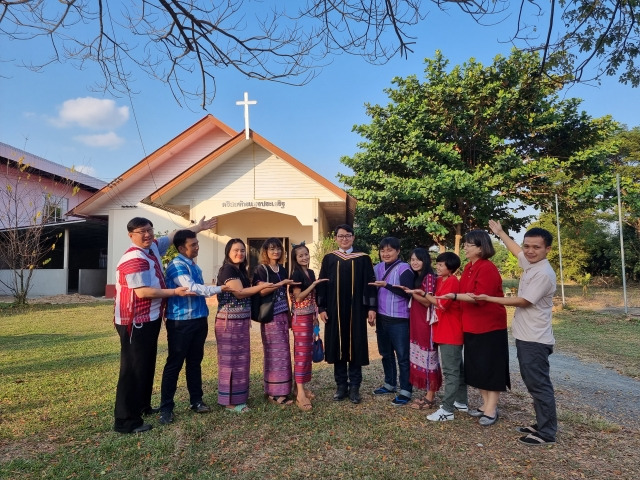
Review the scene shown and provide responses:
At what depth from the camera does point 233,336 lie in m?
4.01

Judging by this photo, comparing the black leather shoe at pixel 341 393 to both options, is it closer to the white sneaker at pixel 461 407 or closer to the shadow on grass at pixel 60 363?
the white sneaker at pixel 461 407

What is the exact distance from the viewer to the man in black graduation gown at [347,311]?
427 cm

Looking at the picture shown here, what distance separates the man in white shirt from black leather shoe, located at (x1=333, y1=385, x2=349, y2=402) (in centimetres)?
169

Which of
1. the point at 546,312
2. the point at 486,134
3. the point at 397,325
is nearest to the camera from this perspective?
the point at 546,312

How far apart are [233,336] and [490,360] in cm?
230

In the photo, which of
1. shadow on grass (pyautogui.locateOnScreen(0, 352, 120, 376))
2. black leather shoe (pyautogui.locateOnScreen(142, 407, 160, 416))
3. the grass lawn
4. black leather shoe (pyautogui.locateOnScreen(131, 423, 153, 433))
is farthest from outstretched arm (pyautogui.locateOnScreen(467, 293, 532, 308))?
shadow on grass (pyautogui.locateOnScreen(0, 352, 120, 376))

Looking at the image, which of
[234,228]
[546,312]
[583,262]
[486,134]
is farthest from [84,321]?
[583,262]

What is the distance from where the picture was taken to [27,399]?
4.53 meters

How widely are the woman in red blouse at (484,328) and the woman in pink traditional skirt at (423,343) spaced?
38 centimetres

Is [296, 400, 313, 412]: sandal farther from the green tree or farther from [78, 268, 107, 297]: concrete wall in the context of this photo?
[78, 268, 107, 297]: concrete wall

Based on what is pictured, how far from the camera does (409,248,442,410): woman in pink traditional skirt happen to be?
4.04 meters

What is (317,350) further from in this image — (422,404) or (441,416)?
(441,416)

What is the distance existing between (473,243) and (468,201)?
11924mm

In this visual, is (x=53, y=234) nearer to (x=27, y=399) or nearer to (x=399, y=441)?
(x=27, y=399)
